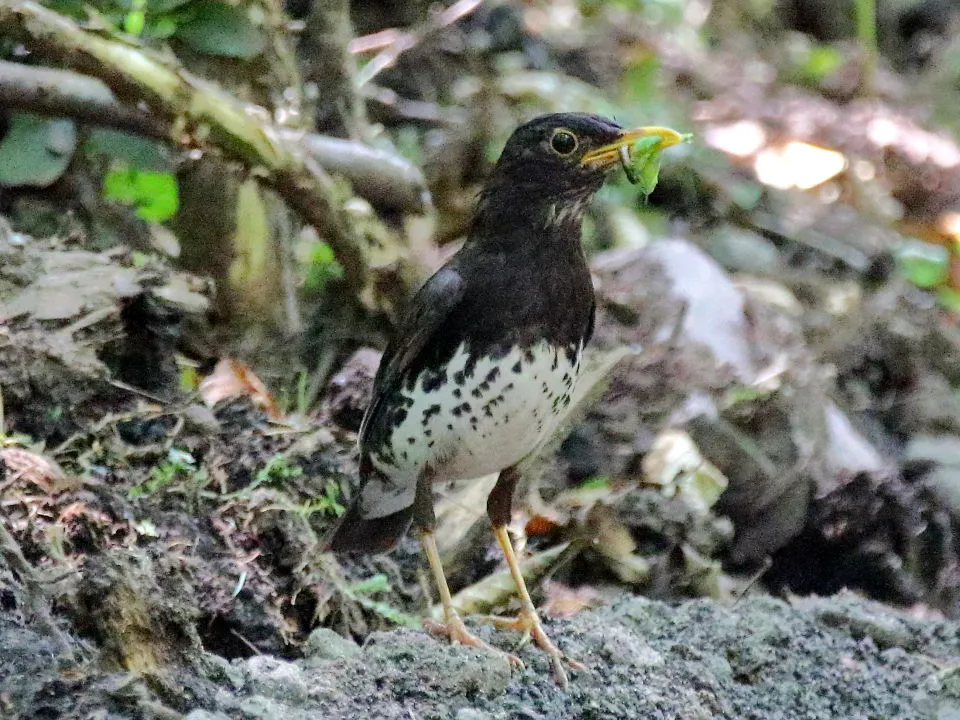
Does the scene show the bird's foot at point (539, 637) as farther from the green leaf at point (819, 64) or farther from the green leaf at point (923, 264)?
the green leaf at point (819, 64)

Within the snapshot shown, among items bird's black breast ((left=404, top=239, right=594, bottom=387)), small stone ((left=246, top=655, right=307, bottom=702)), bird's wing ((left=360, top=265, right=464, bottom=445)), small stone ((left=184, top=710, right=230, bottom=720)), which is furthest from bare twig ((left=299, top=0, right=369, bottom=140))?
small stone ((left=184, top=710, right=230, bottom=720))

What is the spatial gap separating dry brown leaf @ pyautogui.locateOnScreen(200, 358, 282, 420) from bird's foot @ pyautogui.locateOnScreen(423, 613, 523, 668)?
1.50 meters

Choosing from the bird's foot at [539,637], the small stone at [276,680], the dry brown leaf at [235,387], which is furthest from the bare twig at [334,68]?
the small stone at [276,680]

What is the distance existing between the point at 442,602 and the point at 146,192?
8.70ft

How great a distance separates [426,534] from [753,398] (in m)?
2.26

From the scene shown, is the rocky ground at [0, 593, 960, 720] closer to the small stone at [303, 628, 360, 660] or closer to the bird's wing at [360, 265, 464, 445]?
the small stone at [303, 628, 360, 660]

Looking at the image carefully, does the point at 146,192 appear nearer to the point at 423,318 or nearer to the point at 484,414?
the point at 423,318

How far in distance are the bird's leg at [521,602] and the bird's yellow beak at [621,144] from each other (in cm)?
102

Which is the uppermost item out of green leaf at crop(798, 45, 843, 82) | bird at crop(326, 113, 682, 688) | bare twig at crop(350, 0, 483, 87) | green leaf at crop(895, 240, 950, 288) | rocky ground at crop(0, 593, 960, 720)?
bare twig at crop(350, 0, 483, 87)

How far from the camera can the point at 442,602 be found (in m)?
3.65

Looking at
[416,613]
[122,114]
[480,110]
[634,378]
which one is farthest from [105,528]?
[480,110]

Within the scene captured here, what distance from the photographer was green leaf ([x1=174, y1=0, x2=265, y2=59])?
5.19 meters

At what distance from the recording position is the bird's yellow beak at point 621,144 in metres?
3.30

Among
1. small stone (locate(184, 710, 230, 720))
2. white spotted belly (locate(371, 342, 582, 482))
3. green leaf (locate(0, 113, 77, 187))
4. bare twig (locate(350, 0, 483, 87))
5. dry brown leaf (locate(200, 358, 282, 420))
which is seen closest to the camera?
small stone (locate(184, 710, 230, 720))
